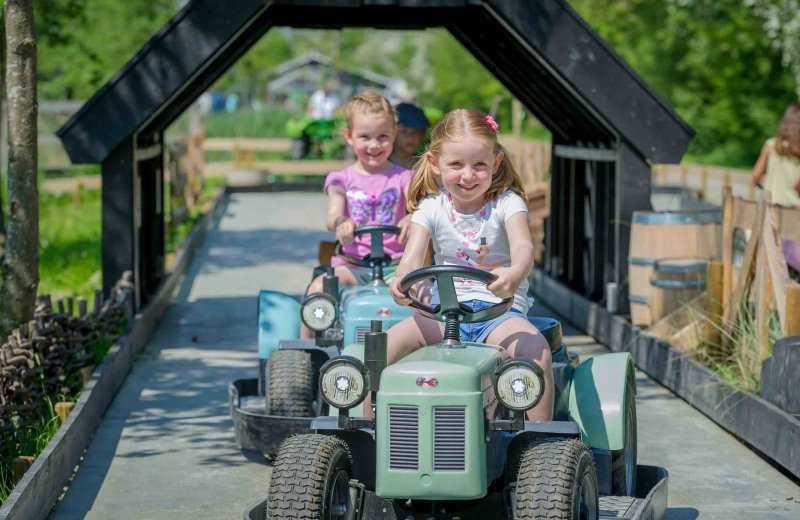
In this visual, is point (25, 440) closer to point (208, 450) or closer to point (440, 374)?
point (208, 450)

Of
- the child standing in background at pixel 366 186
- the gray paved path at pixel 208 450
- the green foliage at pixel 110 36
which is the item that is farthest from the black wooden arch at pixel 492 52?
the green foliage at pixel 110 36

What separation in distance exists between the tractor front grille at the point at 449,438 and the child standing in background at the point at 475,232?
0.53m

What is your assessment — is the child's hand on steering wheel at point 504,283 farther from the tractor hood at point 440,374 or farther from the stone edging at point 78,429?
the stone edging at point 78,429

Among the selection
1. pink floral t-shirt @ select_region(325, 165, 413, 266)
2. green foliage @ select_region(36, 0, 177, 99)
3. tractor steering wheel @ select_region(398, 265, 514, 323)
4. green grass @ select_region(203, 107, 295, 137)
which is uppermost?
green foliage @ select_region(36, 0, 177, 99)

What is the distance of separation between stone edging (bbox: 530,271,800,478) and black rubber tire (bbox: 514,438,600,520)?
2.19 metres

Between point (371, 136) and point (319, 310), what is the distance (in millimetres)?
1162

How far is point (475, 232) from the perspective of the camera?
5648 millimetres

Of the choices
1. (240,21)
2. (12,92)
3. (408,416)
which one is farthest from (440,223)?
(240,21)

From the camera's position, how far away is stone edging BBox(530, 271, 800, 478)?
22.8 ft

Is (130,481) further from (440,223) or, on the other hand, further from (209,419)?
(440,223)

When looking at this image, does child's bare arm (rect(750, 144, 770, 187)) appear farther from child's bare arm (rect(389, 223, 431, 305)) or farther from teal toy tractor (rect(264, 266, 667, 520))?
teal toy tractor (rect(264, 266, 667, 520))

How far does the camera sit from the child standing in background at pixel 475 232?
17.5 feet

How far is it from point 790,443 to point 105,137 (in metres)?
5.50

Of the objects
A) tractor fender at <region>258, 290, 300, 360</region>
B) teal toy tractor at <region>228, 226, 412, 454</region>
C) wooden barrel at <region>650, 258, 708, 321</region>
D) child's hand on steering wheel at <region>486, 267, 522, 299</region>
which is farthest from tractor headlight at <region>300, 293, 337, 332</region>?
wooden barrel at <region>650, 258, 708, 321</region>
